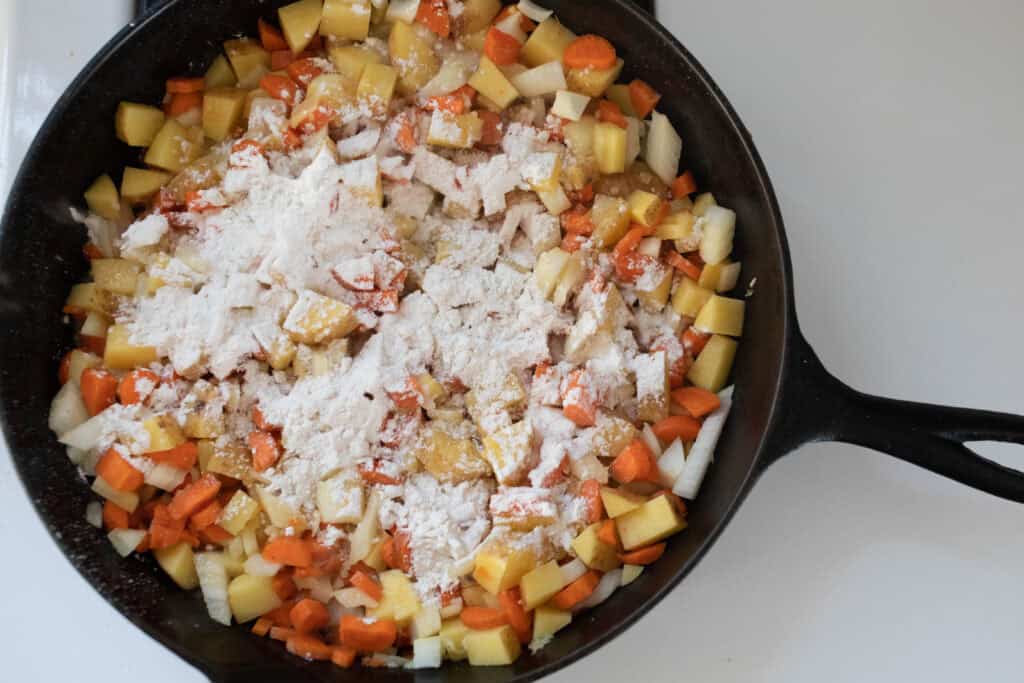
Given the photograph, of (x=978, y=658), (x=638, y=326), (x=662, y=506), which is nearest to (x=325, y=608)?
(x=662, y=506)

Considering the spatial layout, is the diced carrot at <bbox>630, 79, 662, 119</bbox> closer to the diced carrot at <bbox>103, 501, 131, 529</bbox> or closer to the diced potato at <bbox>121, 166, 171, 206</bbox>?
the diced potato at <bbox>121, 166, 171, 206</bbox>

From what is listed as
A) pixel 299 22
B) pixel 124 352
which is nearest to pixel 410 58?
pixel 299 22

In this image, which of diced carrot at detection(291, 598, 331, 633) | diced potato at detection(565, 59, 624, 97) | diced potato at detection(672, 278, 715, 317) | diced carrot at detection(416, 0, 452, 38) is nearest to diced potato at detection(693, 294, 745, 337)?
diced potato at detection(672, 278, 715, 317)

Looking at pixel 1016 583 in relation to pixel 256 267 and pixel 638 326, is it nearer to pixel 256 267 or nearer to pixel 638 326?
pixel 638 326

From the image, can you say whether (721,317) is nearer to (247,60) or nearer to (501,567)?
(501,567)

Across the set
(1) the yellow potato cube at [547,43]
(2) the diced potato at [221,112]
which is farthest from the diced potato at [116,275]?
(1) the yellow potato cube at [547,43]
